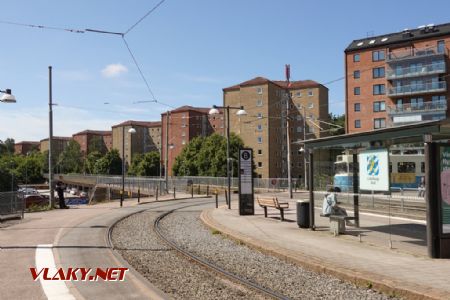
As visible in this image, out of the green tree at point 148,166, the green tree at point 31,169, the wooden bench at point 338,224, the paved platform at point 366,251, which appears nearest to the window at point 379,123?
the paved platform at point 366,251

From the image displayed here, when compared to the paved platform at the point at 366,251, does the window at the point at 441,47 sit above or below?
above

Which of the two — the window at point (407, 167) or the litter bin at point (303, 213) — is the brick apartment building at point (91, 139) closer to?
the litter bin at point (303, 213)

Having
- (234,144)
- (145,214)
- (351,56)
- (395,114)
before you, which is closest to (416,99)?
(395,114)

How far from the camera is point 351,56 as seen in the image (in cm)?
7238

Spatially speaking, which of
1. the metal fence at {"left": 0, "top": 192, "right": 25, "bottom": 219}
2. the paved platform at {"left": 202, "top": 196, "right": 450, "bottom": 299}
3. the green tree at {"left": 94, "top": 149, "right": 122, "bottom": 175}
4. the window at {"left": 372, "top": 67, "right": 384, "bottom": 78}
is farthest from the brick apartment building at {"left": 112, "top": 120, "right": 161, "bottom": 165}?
the paved platform at {"left": 202, "top": 196, "right": 450, "bottom": 299}

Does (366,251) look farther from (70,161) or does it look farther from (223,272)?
(70,161)

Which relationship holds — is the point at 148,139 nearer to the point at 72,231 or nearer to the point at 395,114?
the point at 395,114

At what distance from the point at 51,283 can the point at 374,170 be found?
8172 mm

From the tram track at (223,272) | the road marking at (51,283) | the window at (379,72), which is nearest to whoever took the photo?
the road marking at (51,283)

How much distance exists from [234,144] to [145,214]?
174ft

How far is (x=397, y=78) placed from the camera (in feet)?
217

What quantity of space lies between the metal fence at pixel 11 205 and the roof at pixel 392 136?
44.1 feet

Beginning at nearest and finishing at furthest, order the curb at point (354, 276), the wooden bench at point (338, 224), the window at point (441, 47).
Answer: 1. the curb at point (354, 276)
2. the wooden bench at point (338, 224)
3. the window at point (441, 47)

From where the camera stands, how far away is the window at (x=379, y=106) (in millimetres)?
68500
